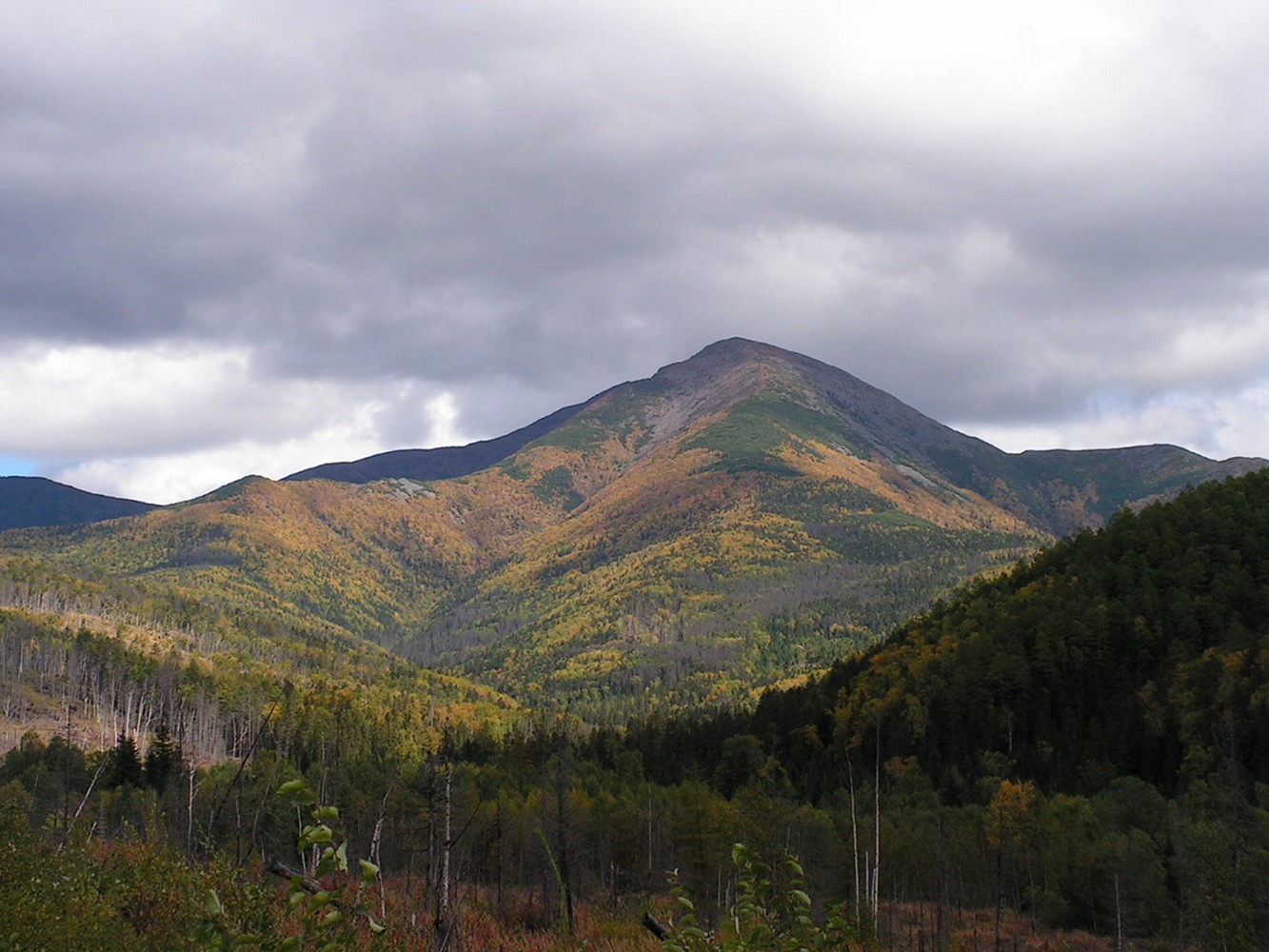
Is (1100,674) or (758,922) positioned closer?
(758,922)

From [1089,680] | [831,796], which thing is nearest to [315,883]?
[831,796]

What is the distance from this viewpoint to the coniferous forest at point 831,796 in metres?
14.4

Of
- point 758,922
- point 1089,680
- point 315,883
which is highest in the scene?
point 315,883

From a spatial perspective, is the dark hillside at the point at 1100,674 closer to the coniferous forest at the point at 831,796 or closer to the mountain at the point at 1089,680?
the mountain at the point at 1089,680

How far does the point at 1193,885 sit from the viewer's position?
4112 centimetres

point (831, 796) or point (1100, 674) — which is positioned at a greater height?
point (1100, 674)

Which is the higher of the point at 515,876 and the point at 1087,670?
the point at 1087,670

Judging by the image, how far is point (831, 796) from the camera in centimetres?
8612

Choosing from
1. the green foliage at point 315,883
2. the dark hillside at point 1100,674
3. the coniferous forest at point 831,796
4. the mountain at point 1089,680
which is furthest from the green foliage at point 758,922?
the dark hillside at point 1100,674

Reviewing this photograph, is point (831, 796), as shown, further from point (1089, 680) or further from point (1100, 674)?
point (1100, 674)

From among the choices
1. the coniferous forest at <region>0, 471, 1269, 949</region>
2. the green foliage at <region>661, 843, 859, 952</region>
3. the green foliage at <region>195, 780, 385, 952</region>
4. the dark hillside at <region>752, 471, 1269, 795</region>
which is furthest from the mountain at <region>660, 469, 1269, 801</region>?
the green foliage at <region>195, 780, 385, 952</region>

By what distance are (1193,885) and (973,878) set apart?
2598 cm

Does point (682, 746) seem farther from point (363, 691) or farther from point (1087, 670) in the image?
point (363, 691)

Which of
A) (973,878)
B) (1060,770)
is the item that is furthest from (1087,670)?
(973,878)
